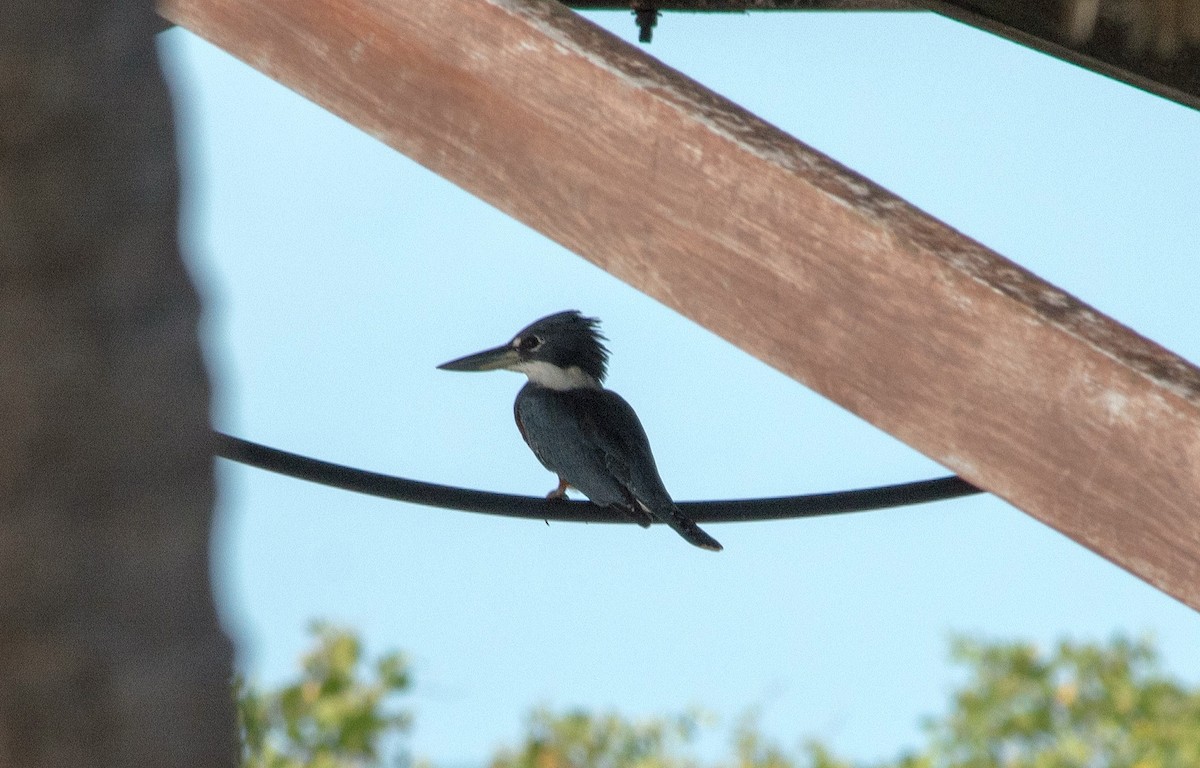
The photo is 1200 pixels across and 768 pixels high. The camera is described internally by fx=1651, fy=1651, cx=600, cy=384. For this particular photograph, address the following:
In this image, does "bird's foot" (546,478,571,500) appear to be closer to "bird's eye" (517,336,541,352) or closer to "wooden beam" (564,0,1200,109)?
"bird's eye" (517,336,541,352)

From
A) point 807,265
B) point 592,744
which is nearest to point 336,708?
point 592,744

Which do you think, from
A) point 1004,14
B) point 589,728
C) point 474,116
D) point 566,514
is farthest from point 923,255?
point 589,728

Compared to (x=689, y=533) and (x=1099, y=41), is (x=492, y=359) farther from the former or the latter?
(x=1099, y=41)

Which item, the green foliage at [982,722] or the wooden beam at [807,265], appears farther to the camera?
the green foliage at [982,722]

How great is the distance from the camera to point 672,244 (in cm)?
201

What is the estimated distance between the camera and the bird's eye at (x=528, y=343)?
17.3 feet

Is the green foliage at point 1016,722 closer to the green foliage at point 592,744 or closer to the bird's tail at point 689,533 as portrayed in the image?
the green foliage at point 592,744

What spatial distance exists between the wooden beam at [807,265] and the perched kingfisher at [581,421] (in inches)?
65.6

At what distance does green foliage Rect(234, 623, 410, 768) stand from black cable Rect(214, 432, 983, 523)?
471cm

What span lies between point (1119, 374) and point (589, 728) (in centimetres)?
732

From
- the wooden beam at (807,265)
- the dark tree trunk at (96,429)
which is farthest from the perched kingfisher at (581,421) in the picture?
the dark tree trunk at (96,429)

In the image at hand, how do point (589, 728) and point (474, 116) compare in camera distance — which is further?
point (589, 728)

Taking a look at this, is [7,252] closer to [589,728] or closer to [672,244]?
[672,244]

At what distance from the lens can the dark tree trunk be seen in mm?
924
